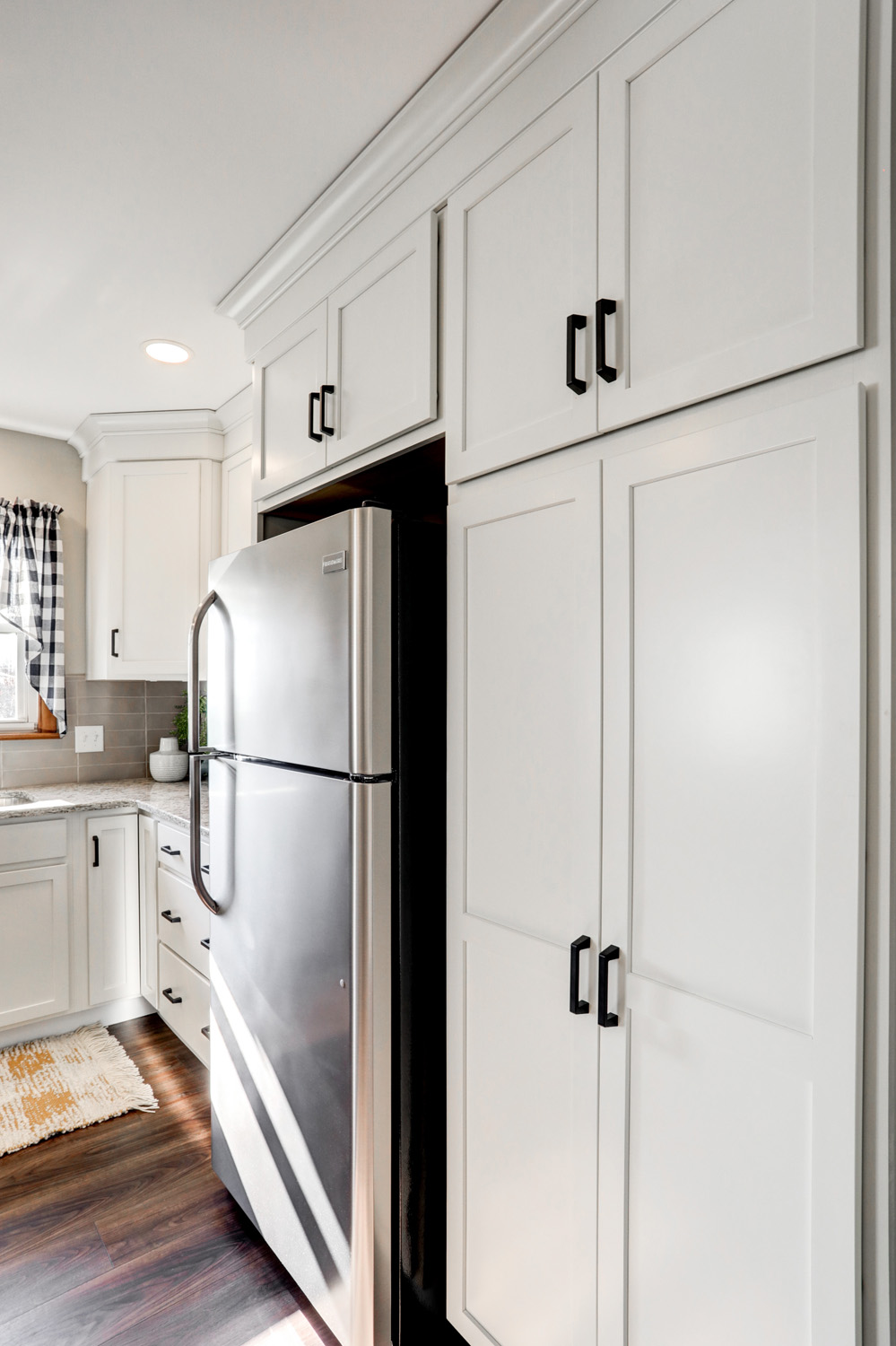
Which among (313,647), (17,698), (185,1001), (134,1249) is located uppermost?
(313,647)

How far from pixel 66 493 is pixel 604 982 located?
3.33 metres

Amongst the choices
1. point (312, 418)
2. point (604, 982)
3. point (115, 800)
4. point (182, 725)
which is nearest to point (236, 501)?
point (182, 725)

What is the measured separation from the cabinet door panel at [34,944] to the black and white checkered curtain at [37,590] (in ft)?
2.61

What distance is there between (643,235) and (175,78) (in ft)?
3.20

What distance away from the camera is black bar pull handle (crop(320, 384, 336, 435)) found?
1.77 m

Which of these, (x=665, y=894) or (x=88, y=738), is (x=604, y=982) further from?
(x=88, y=738)

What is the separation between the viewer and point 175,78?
141cm

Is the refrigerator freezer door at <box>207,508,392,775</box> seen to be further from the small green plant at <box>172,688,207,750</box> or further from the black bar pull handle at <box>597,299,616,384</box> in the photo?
the small green plant at <box>172,688,207,750</box>

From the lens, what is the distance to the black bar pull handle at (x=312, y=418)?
181cm

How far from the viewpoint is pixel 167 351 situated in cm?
255

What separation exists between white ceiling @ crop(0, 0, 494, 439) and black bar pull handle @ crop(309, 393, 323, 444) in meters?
0.43

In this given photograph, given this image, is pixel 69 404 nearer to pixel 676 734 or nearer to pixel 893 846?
pixel 676 734

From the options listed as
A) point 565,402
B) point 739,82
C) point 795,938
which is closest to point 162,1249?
point 795,938

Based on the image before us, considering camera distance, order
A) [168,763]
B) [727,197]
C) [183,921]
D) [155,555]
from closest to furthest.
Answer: [727,197]
[183,921]
[155,555]
[168,763]
